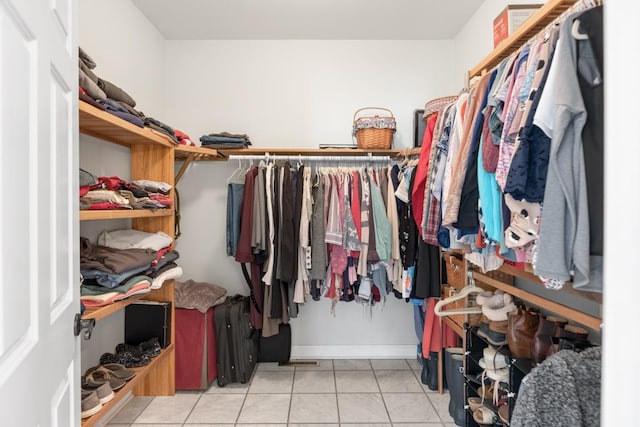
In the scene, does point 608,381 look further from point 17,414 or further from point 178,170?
point 178,170

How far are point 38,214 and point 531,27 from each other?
4.98 feet

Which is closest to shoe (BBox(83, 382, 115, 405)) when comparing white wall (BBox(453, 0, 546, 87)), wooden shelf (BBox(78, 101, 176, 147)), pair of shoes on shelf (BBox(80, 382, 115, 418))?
pair of shoes on shelf (BBox(80, 382, 115, 418))

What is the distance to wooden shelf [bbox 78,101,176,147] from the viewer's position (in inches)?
58.9

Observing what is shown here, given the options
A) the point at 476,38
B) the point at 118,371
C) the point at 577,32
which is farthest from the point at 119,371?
the point at 476,38

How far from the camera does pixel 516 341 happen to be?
1542 millimetres

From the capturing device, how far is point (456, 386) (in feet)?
6.78

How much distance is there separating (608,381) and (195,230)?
2.90m

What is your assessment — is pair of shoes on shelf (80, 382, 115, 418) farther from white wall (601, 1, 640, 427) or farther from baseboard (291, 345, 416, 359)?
white wall (601, 1, 640, 427)

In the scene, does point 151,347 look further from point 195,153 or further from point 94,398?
point 195,153

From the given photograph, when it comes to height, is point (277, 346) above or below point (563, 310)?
below

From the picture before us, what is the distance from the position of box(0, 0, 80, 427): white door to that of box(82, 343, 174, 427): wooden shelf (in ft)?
→ 2.42

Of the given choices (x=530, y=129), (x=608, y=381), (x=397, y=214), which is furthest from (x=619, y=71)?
(x=397, y=214)

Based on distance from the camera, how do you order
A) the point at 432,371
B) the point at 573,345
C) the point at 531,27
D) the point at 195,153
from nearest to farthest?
the point at 531,27 → the point at 573,345 → the point at 432,371 → the point at 195,153

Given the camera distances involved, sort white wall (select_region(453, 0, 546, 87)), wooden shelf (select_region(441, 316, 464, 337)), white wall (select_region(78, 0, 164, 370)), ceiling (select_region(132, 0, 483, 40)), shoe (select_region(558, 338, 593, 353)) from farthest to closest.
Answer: ceiling (select_region(132, 0, 483, 40)) → white wall (select_region(453, 0, 546, 87)) → wooden shelf (select_region(441, 316, 464, 337)) → white wall (select_region(78, 0, 164, 370)) → shoe (select_region(558, 338, 593, 353))
